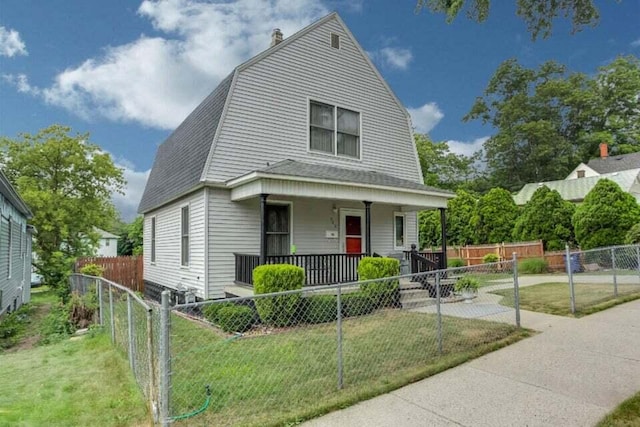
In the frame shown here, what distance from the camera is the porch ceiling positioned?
8.38m

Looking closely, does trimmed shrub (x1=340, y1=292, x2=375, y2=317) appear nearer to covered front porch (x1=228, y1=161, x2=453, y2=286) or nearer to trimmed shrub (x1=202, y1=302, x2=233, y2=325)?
covered front porch (x1=228, y1=161, x2=453, y2=286)

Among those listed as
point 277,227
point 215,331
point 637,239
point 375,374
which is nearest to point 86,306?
point 215,331

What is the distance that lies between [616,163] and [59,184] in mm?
41365

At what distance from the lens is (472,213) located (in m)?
22.2

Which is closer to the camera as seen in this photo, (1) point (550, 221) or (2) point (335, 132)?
(2) point (335, 132)

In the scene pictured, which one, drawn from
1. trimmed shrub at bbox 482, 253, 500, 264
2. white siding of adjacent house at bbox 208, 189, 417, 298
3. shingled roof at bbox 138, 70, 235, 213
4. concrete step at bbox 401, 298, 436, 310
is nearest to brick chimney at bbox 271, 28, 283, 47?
shingled roof at bbox 138, 70, 235, 213

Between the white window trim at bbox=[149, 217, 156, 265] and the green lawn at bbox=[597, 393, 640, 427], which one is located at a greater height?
the white window trim at bbox=[149, 217, 156, 265]

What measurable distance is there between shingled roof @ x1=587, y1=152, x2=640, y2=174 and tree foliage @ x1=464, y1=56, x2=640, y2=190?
511 centimetres

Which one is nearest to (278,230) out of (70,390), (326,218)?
(326,218)

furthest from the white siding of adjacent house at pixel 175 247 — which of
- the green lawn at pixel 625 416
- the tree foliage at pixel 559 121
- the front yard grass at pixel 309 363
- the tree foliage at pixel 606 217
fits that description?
the tree foliage at pixel 559 121

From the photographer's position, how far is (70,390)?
4430 millimetres

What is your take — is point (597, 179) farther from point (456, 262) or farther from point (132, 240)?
point (132, 240)

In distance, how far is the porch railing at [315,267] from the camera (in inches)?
352

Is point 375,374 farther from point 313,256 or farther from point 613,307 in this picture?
point 613,307
